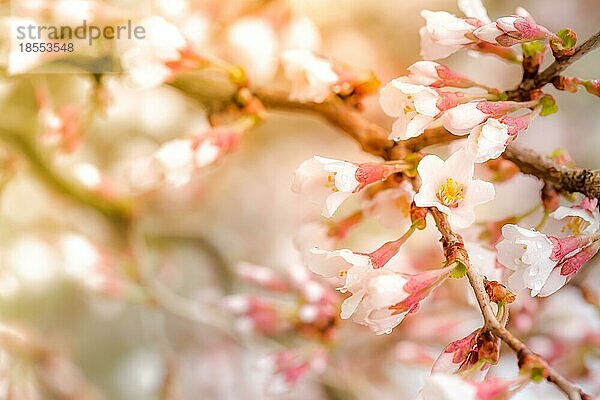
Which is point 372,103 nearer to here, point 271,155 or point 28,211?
point 271,155

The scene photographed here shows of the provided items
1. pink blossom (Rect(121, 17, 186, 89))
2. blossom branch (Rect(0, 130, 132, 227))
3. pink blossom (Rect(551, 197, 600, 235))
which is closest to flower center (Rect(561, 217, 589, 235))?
pink blossom (Rect(551, 197, 600, 235))

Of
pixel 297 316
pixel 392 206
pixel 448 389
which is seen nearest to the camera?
pixel 448 389

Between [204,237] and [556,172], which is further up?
[556,172]

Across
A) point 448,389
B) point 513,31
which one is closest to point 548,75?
point 513,31

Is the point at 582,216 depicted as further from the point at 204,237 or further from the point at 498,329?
the point at 204,237

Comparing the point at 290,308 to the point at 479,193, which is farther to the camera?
the point at 290,308

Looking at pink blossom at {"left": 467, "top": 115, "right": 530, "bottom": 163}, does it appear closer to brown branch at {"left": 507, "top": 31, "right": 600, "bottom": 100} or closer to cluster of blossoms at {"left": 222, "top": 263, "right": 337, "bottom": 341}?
brown branch at {"left": 507, "top": 31, "right": 600, "bottom": 100}
